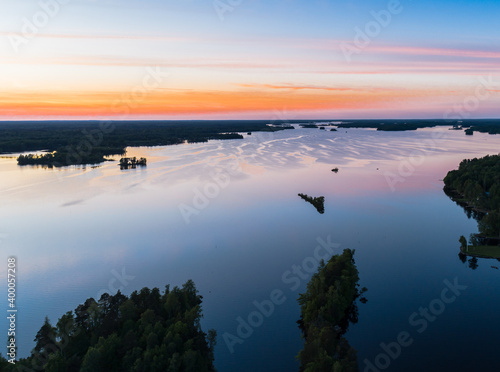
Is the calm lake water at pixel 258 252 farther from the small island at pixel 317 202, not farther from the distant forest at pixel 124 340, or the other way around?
the distant forest at pixel 124 340

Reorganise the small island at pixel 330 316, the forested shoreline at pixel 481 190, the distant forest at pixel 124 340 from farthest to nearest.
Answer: the forested shoreline at pixel 481 190
the small island at pixel 330 316
the distant forest at pixel 124 340

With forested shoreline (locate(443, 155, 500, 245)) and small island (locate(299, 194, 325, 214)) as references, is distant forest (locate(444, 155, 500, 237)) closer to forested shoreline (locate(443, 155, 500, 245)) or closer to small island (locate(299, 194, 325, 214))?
forested shoreline (locate(443, 155, 500, 245))

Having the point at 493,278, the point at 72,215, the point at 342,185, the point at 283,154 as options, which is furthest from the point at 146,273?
the point at 283,154

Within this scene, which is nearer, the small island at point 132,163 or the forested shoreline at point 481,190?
the forested shoreline at point 481,190

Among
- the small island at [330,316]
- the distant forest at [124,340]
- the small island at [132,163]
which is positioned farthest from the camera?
the small island at [132,163]

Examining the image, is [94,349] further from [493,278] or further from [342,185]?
[342,185]

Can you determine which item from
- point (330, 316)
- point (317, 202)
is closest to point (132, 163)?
point (317, 202)

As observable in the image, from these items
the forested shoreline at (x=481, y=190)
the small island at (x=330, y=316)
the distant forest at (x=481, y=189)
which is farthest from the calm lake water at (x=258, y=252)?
the distant forest at (x=481, y=189)
